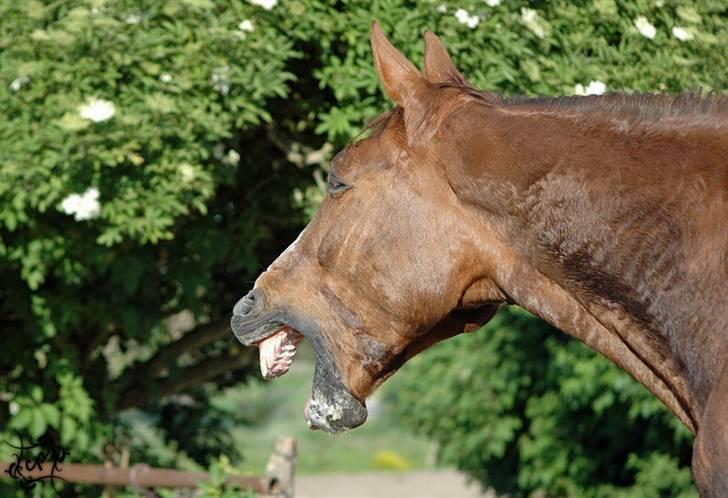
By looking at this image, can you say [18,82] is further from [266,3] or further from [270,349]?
[270,349]

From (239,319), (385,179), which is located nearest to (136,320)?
(239,319)

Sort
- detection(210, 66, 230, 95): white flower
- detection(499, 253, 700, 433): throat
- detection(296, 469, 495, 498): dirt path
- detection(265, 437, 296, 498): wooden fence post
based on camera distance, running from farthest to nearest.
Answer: detection(296, 469, 495, 498): dirt path → detection(265, 437, 296, 498): wooden fence post → detection(210, 66, 230, 95): white flower → detection(499, 253, 700, 433): throat

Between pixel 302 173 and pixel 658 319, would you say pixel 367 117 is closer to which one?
pixel 302 173

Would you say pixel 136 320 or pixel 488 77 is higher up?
pixel 488 77

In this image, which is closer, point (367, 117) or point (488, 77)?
point (488, 77)

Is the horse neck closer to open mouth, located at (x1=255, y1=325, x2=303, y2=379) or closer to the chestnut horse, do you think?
the chestnut horse

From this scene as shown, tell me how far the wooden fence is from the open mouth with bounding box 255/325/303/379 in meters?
2.09

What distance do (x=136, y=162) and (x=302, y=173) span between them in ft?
4.39

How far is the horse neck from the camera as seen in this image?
259cm

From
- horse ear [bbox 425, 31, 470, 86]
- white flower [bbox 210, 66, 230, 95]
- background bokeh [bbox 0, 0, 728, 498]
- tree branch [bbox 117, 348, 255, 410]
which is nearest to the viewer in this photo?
horse ear [bbox 425, 31, 470, 86]

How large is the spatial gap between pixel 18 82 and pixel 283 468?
2.21 metres

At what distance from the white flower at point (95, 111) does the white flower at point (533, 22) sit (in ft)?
4.99

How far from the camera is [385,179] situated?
2975 millimetres
